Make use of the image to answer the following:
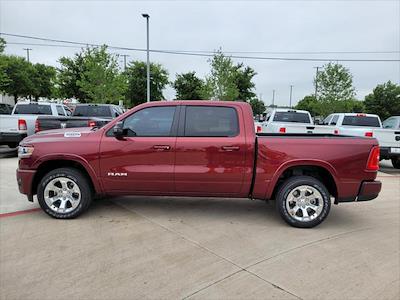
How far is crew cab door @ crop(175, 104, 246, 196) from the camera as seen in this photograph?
16.6 ft

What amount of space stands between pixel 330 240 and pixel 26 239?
12.9ft

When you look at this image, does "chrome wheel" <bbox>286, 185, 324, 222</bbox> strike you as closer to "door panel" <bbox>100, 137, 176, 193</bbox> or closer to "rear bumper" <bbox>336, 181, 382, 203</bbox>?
"rear bumper" <bbox>336, 181, 382, 203</bbox>

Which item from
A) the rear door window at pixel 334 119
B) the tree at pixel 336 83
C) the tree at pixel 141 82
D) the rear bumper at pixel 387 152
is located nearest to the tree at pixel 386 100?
the tree at pixel 336 83

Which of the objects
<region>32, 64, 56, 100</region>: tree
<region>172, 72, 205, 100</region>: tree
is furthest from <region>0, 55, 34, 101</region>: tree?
<region>172, 72, 205, 100</region>: tree

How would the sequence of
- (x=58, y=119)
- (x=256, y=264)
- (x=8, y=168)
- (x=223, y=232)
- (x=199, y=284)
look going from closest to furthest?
1. (x=199, y=284)
2. (x=256, y=264)
3. (x=223, y=232)
4. (x=8, y=168)
5. (x=58, y=119)

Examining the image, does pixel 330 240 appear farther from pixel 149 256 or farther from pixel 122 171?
pixel 122 171

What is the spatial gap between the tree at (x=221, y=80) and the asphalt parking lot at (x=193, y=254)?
3013cm

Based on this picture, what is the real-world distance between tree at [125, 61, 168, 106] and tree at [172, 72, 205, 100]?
3.72 m

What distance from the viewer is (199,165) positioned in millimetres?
5117

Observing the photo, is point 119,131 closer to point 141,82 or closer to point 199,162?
point 199,162

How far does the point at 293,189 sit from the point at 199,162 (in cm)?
139

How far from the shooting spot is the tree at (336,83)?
110ft

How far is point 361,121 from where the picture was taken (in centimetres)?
1284

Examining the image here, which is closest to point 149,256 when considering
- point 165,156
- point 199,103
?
point 165,156
